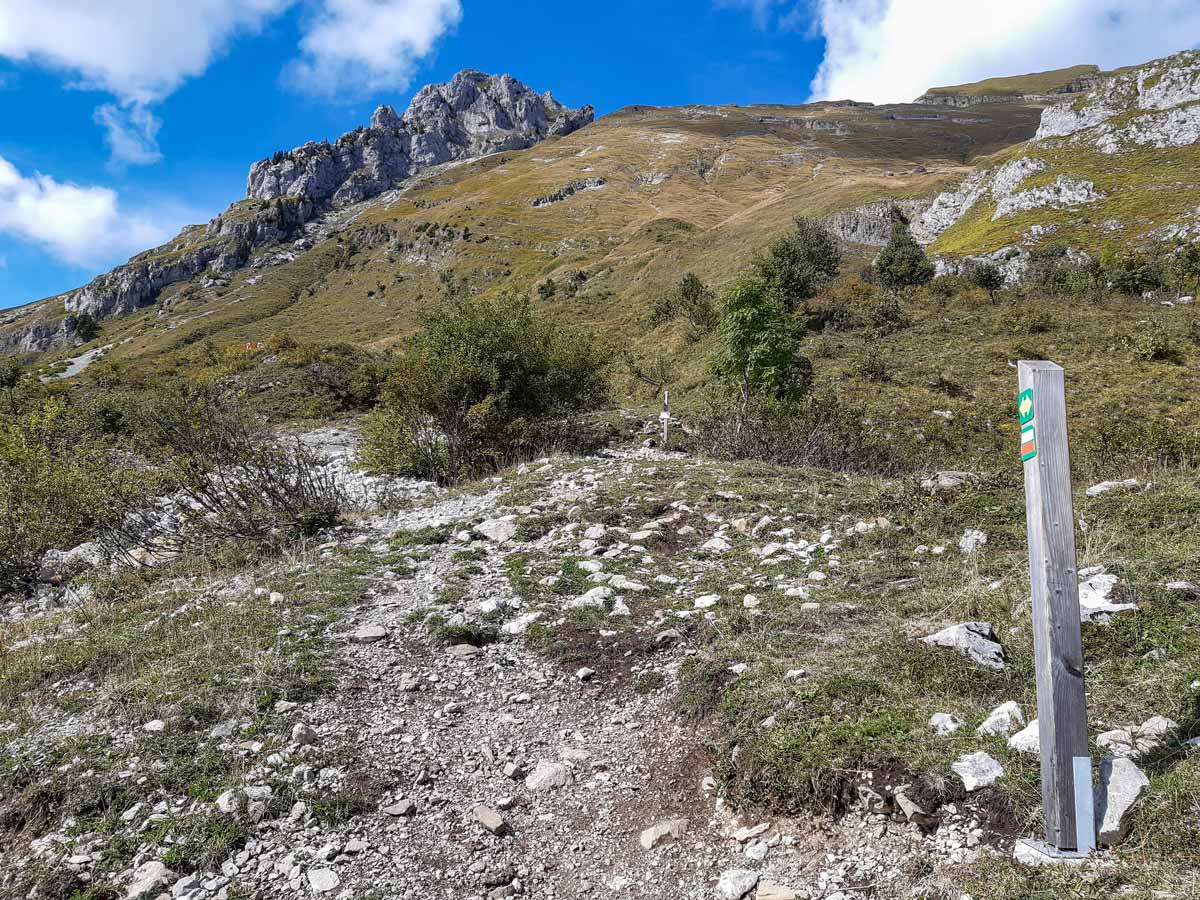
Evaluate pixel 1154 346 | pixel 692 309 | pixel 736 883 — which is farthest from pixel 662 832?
pixel 692 309

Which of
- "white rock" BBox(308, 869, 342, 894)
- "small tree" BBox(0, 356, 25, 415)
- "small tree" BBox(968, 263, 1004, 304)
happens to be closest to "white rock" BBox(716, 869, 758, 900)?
"white rock" BBox(308, 869, 342, 894)

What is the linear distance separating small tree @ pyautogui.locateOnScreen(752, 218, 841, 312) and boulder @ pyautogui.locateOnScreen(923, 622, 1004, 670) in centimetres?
2585

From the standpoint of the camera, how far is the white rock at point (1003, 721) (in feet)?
11.6

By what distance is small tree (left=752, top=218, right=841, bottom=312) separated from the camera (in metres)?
32.3

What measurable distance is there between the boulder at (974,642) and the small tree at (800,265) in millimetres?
25845

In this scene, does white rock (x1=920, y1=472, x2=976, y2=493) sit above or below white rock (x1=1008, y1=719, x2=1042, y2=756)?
above

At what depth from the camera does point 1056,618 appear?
2793mm

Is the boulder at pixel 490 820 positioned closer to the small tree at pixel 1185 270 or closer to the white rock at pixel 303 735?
the white rock at pixel 303 735

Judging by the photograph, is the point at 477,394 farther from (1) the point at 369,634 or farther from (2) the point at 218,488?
(1) the point at 369,634

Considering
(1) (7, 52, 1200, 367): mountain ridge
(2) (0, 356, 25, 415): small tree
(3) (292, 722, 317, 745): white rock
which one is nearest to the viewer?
(3) (292, 722, 317, 745): white rock

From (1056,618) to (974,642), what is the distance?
1.88 meters

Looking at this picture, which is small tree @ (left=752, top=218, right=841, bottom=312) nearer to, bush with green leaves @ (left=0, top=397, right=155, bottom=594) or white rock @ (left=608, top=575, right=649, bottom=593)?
white rock @ (left=608, top=575, right=649, bottom=593)

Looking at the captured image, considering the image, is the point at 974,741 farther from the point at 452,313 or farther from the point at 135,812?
the point at 452,313

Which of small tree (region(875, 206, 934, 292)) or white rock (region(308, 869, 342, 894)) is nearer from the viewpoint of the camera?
white rock (region(308, 869, 342, 894))
